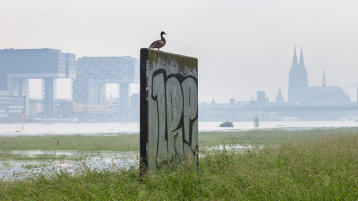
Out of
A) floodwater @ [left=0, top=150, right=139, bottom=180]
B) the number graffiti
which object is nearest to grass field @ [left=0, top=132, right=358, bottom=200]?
floodwater @ [left=0, top=150, right=139, bottom=180]

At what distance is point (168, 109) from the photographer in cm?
1202

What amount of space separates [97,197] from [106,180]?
2298 millimetres

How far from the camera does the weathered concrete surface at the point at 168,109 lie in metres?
11.1

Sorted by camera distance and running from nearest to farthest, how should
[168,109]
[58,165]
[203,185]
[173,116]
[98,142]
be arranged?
[203,185]
[168,109]
[173,116]
[58,165]
[98,142]

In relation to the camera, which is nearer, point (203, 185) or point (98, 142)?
point (203, 185)

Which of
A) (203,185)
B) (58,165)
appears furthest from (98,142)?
(203,185)

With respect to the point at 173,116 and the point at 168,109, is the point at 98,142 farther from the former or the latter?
the point at 168,109

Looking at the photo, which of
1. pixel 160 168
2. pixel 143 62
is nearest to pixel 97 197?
pixel 160 168

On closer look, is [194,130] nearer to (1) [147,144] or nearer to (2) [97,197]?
(1) [147,144]

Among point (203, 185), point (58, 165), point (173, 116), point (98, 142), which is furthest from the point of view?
point (98, 142)

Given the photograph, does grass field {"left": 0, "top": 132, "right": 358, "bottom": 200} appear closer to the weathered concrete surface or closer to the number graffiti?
the weathered concrete surface

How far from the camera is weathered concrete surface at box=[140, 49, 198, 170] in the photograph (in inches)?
436

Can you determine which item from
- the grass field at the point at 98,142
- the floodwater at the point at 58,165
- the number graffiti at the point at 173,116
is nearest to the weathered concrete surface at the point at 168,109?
the number graffiti at the point at 173,116

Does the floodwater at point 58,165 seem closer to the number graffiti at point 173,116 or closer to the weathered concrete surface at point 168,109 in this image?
the weathered concrete surface at point 168,109
